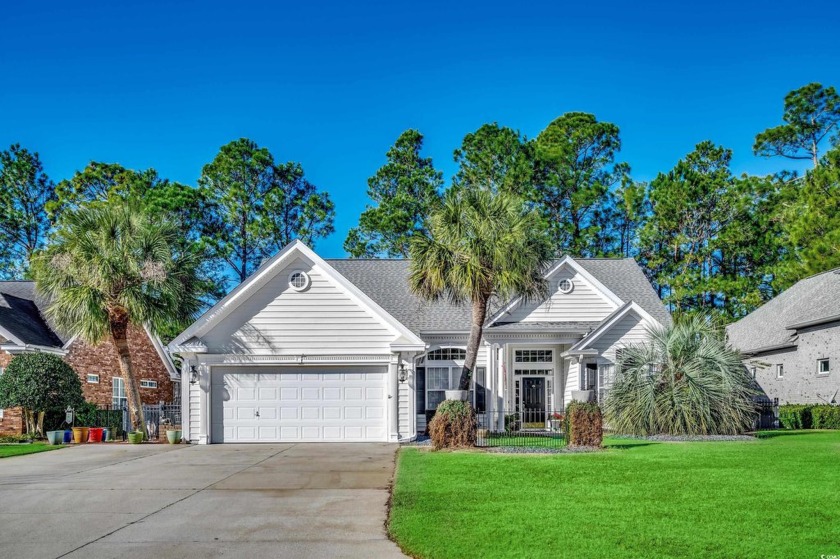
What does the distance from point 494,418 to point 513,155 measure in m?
22.6

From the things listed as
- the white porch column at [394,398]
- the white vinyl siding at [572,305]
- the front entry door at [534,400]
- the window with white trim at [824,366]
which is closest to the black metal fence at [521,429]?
the front entry door at [534,400]

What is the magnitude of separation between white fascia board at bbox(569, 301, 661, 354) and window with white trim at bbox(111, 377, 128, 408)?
17120 millimetres

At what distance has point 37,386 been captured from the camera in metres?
24.8

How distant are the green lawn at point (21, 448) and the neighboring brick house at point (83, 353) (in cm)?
310

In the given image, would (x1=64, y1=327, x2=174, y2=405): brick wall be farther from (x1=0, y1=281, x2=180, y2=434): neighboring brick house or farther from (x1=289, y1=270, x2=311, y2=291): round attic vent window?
(x1=289, y1=270, x2=311, y2=291): round attic vent window

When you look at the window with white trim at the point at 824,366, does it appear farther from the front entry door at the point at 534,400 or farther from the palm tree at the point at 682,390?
the front entry door at the point at 534,400

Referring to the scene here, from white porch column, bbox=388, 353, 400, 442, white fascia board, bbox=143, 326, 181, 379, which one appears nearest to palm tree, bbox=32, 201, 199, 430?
white fascia board, bbox=143, 326, 181, 379

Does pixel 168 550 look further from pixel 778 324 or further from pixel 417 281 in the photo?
pixel 778 324

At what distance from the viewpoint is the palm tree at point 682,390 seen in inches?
851

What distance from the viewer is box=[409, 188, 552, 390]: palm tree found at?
21.2 meters

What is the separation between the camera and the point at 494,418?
86.5ft

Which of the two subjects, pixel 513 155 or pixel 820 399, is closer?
pixel 820 399

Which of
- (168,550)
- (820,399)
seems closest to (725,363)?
(820,399)

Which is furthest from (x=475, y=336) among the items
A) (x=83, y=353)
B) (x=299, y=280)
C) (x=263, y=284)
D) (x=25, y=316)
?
(x=25, y=316)
